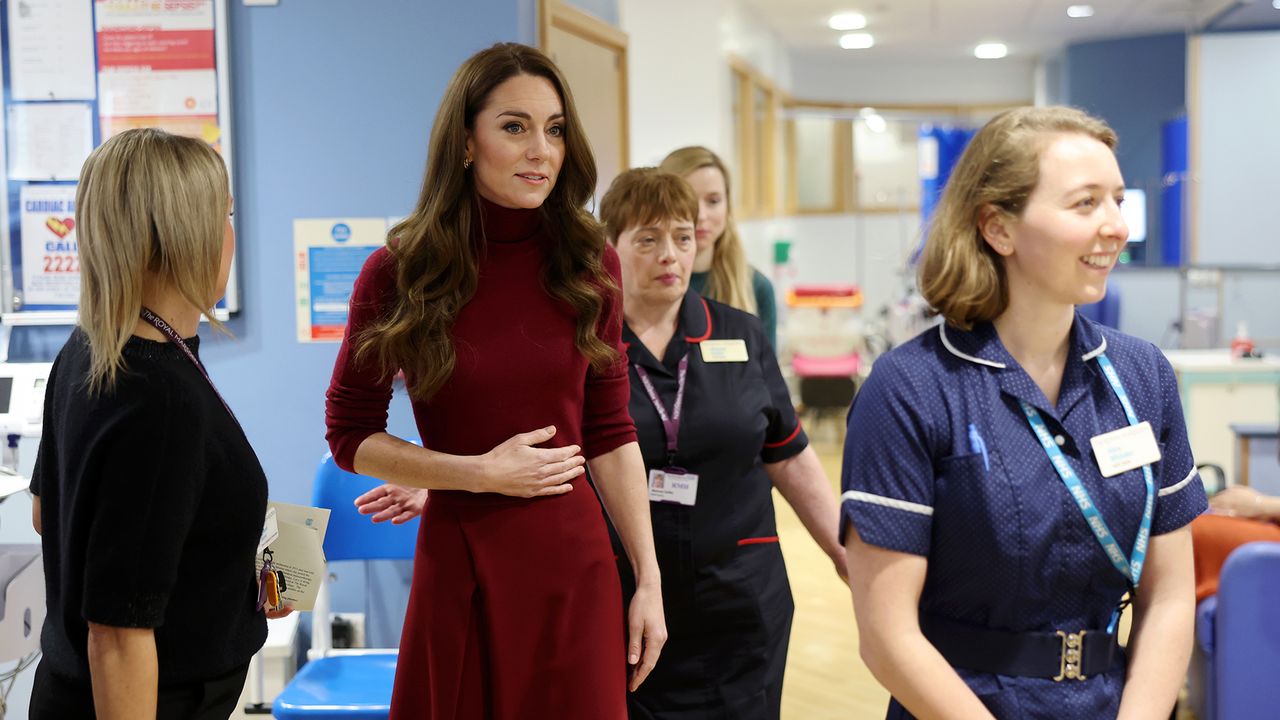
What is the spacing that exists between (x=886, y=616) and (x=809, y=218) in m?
11.3

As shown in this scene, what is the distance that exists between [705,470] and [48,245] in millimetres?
2230

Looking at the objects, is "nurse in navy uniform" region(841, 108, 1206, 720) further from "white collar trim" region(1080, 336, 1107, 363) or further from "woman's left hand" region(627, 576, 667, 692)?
"woman's left hand" region(627, 576, 667, 692)

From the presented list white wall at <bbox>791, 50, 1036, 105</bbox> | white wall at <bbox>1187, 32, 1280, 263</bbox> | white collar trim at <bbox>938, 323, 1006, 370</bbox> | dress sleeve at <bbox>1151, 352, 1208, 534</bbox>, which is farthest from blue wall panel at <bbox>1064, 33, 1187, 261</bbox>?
white collar trim at <bbox>938, 323, 1006, 370</bbox>

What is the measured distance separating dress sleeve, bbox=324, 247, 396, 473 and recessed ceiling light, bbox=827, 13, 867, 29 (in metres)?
8.44

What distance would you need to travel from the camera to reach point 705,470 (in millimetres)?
2238

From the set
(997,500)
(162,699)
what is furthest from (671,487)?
(162,699)

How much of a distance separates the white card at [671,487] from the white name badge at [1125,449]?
90cm

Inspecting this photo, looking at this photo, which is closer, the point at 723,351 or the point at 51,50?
the point at 723,351

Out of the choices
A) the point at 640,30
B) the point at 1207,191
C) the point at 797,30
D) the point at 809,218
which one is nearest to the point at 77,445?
the point at 640,30

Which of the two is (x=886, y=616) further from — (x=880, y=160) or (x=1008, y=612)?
(x=880, y=160)

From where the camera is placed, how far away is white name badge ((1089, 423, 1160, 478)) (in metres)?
1.45

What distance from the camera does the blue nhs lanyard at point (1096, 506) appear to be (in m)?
1.42

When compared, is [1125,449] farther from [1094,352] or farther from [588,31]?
[588,31]

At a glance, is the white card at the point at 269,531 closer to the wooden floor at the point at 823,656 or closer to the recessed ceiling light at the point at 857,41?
the wooden floor at the point at 823,656
